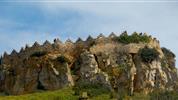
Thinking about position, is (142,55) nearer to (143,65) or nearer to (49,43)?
(143,65)

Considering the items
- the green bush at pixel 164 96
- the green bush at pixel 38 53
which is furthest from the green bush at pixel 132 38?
the green bush at pixel 164 96

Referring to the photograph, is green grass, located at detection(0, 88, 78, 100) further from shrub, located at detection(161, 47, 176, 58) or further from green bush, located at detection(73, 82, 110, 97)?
shrub, located at detection(161, 47, 176, 58)

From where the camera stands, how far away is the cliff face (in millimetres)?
80625

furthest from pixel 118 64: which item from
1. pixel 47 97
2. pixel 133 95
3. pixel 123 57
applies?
pixel 47 97

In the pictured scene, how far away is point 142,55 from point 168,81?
544cm

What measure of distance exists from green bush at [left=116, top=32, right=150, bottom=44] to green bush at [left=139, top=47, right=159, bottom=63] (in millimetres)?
2755

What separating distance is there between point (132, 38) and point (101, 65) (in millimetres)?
6551

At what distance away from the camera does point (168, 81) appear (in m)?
83.9

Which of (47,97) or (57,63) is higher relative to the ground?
(57,63)

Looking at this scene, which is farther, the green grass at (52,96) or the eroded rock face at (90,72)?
the eroded rock face at (90,72)

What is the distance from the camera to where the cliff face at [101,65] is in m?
80.6

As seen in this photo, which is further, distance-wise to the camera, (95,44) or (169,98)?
(95,44)

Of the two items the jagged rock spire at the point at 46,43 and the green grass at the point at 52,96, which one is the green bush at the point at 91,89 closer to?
the green grass at the point at 52,96

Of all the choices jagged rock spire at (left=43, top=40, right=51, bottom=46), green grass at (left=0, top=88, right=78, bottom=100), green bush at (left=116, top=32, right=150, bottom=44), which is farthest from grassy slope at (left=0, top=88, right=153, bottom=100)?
jagged rock spire at (left=43, top=40, right=51, bottom=46)
